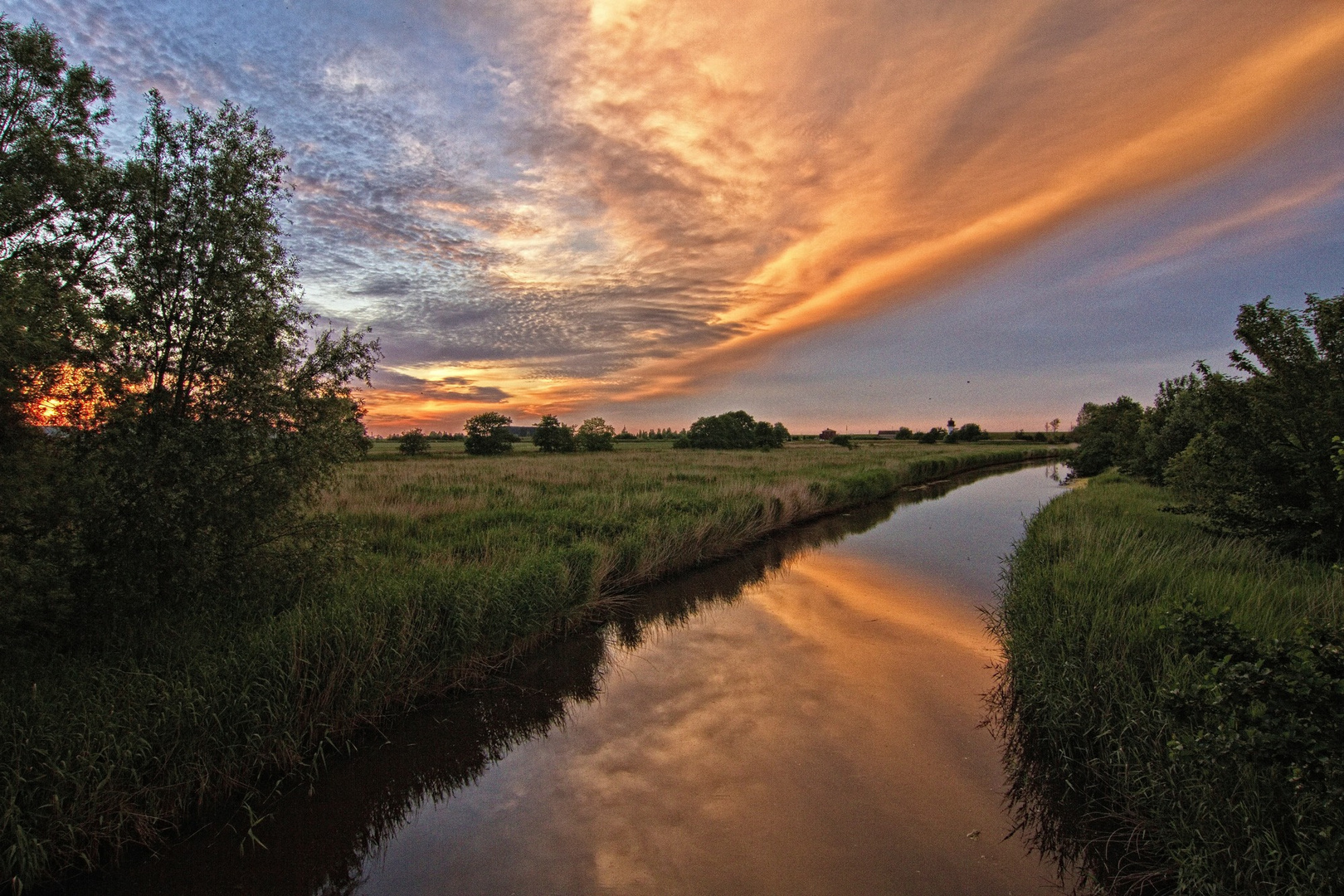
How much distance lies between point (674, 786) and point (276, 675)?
162 inches

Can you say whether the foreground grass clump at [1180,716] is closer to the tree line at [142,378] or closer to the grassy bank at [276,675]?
the grassy bank at [276,675]

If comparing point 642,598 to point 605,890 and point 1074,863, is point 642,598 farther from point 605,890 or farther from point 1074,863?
point 1074,863

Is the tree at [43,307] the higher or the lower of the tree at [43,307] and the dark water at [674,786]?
the higher

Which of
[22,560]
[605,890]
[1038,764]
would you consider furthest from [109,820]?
[1038,764]

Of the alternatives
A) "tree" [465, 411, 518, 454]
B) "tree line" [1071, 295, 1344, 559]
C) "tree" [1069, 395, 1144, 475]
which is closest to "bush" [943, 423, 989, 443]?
"tree" [1069, 395, 1144, 475]

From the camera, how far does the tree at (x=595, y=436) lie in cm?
7100

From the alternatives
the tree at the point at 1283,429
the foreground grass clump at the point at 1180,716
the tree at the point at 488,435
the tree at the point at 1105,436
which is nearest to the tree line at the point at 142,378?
the foreground grass clump at the point at 1180,716

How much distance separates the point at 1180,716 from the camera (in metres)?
3.07

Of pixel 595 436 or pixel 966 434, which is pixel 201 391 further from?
pixel 966 434

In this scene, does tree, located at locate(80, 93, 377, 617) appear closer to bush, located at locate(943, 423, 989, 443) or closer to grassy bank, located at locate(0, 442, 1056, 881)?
grassy bank, located at locate(0, 442, 1056, 881)

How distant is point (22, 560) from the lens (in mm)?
4484

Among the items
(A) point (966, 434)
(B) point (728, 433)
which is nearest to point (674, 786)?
(B) point (728, 433)

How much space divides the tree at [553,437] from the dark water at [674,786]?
197 ft

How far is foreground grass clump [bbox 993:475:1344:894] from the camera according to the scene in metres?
2.72
